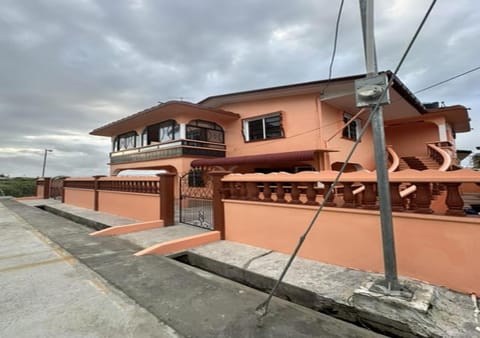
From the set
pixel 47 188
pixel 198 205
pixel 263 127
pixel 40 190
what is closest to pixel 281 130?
pixel 263 127

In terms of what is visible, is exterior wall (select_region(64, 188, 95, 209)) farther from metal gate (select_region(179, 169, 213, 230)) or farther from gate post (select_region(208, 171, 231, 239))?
gate post (select_region(208, 171, 231, 239))

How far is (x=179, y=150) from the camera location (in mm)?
13703

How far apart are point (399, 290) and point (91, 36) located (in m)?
10.4

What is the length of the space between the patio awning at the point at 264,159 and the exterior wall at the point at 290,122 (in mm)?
1052

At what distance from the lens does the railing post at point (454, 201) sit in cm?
288

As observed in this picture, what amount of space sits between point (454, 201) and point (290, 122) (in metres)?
9.85

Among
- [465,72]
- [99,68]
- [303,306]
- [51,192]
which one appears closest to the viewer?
[303,306]

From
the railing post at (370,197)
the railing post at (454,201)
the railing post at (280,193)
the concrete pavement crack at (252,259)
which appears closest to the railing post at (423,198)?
the railing post at (454,201)

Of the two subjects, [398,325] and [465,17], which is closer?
[398,325]

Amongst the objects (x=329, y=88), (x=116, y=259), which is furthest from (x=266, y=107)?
(x=116, y=259)

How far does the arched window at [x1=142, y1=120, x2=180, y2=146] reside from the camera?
47.5 feet

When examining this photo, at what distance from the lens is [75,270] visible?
166 inches

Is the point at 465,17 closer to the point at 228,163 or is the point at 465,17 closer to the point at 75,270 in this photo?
the point at 75,270

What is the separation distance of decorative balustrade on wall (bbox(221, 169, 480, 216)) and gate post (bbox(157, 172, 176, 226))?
102 inches
